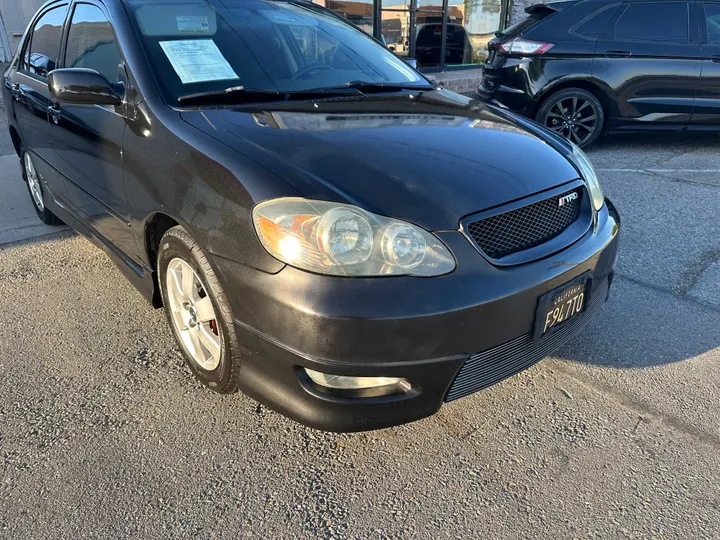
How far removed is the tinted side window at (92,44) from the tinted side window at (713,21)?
594 centimetres

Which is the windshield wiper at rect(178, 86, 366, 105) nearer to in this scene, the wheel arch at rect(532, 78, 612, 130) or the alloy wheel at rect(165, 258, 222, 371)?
the alloy wheel at rect(165, 258, 222, 371)

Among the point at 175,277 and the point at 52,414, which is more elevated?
the point at 175,277

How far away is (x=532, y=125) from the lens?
2842 mm

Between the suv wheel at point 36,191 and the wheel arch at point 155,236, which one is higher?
the wheel arch at point 155,236

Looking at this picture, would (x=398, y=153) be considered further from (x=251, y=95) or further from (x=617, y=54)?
(x=617, y=54)

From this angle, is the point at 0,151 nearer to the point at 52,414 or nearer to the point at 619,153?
the point at 52,414

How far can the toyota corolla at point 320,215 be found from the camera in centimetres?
176

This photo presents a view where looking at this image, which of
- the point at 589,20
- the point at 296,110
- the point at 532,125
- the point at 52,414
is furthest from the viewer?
the point at 589,20

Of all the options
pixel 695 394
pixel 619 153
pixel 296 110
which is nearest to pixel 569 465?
pixel 695 394

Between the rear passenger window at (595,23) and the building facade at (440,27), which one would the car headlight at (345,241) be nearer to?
the rear passenger window at (595,23)

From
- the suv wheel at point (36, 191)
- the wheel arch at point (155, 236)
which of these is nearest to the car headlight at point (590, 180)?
the wheel arch at point (155, 236)

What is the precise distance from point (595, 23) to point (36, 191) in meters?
5.62

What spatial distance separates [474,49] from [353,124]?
11365 mm

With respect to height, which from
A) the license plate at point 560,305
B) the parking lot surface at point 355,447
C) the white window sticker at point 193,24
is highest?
the white window sticker at point 193,24
